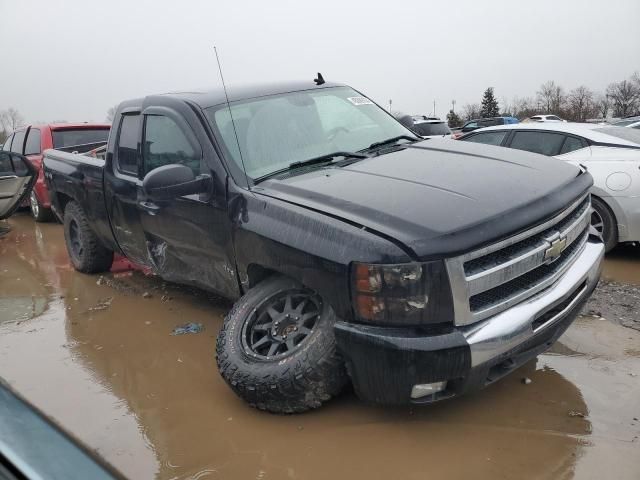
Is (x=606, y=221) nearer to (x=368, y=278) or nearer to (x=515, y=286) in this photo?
(x=515, y=286)

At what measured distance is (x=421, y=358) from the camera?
2398 mm

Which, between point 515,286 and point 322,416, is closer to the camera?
point 515,286

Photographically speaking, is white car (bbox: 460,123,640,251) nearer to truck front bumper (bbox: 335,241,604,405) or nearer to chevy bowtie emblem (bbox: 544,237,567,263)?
chevy bowtie emblem (bbox: 544,237,567,263)

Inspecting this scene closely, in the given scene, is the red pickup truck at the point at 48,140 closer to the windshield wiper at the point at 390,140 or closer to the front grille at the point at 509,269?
the windshield wiper at the point at 390,140

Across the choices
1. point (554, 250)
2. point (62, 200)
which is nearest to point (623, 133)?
point (554, 250)

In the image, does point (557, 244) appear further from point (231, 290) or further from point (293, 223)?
point (231, 290)

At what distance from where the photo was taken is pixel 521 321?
2.54 metres

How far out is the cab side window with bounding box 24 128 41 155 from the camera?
9.45 metres

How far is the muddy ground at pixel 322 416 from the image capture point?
2.51 metres

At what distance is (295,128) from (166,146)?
3.18ft

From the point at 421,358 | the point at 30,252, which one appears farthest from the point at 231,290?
the point at 30,252

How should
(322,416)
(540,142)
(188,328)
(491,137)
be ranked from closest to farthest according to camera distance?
(322,416) < (188,328) < (540,142) < (491,137)

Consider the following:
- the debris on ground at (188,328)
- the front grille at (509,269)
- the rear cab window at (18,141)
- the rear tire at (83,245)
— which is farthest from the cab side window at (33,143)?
the front grille at (509,269)

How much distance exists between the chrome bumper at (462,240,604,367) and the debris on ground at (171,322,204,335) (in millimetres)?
2397
